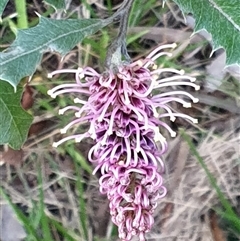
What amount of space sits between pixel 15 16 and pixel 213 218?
1.88ft

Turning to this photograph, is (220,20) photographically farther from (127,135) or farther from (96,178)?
(96,178)

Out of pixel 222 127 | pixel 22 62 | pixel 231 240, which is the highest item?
pixel 22 62

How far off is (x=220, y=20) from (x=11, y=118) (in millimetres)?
373

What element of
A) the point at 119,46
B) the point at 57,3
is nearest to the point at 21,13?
the point at 57,3

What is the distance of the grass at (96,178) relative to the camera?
128 centimetres

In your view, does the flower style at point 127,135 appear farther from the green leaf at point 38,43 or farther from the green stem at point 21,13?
the green stem at point 21,13

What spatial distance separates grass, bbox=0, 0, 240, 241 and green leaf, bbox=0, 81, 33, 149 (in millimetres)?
226

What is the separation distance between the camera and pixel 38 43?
0.83m

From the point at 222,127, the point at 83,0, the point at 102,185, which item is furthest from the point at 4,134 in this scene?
the point at 222,127

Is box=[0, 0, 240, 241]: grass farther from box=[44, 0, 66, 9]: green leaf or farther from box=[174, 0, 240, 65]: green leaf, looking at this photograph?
box=[174, 0, 240, 65]: green leaf

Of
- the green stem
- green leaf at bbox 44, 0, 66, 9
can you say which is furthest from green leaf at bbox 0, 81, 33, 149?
the green stem

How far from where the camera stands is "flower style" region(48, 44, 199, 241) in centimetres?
83

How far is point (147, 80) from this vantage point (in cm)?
84

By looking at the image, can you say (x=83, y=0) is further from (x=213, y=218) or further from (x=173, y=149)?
(x=213, y=218)
